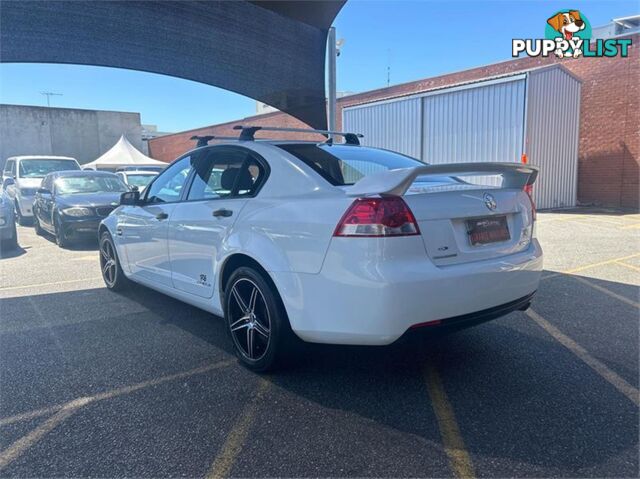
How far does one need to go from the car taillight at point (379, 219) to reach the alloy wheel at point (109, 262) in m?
3.72

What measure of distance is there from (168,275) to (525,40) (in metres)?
15.4

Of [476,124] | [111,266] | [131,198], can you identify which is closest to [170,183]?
[131,198]

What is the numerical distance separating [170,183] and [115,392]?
209 centimetres

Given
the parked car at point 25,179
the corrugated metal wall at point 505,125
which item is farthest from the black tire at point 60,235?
the corrugated metal wall at point 505,125

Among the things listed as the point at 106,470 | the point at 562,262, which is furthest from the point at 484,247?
the point at 562,262

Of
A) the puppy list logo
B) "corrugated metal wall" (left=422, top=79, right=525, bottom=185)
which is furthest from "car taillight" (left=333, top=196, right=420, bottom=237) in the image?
the puppy list logo

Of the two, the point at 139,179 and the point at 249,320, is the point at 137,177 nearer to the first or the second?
the point at 139,179

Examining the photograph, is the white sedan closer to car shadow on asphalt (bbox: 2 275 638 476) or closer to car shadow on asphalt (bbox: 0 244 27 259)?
car shadow on asphalt (bbox: 2 275 638 476)

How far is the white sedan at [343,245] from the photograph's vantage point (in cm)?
256

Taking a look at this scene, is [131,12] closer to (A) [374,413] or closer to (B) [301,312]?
(B) [301,312]

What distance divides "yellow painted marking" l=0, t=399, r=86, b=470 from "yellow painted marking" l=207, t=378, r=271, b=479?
3.34ft

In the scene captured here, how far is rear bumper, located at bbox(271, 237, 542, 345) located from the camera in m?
2.52

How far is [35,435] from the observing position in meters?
2.55

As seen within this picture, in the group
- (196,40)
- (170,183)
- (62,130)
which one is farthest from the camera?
Result: (62,130)
